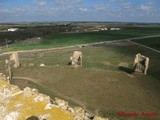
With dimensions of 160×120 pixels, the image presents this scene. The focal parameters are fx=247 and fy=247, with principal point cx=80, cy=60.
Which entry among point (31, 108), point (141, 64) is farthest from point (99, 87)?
point (31, 108)

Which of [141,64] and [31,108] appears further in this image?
[141,64]

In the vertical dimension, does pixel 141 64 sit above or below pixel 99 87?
above

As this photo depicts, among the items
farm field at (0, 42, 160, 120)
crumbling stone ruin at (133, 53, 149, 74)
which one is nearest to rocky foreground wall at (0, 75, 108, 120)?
farm field at (0, 42, 160, 120)

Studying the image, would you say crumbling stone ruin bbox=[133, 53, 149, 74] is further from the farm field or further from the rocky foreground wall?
the rocky foreground wall

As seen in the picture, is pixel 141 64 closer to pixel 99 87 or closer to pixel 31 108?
pixel 99 87

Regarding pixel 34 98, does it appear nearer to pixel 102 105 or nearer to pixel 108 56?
pixel 102 105

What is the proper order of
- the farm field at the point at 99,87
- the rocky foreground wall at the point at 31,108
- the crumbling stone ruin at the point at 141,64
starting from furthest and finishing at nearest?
the crumbling stone ruin at the point at 141,64 → the farm field at the point at 99,87 → the rocky foreground wall at the point at 31,108

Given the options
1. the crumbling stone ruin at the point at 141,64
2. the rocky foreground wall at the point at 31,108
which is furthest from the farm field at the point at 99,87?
the rocky foreground wall at the point at 31,108

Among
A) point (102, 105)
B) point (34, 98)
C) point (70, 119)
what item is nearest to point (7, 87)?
point (34, 98)

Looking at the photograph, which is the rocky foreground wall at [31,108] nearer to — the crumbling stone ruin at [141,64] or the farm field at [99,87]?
the farm field at [99,87]
